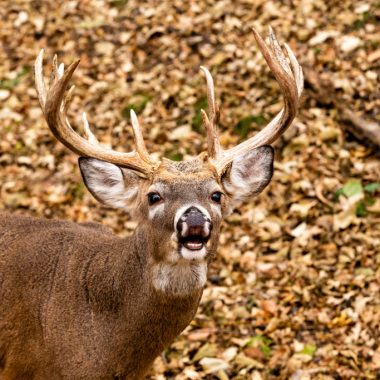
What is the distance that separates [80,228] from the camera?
649 cm

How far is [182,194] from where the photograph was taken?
5.38 metres

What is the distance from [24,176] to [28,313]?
4778 mm

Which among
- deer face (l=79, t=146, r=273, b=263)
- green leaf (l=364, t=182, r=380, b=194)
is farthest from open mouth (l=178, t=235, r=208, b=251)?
green leaf (l=364, t=182, r=380, b=194)

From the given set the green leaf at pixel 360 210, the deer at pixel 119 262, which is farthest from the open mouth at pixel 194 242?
the green leaf at pixel 360 210

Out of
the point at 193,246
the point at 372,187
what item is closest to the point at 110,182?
the point at 193,246

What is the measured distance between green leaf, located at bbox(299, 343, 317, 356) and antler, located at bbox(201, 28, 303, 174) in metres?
2.50

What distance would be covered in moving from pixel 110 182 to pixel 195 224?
1141 millimetres

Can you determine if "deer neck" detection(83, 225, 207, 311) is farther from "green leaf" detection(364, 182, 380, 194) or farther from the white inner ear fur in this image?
"green leaf" detection(364, 182, 380, 194)

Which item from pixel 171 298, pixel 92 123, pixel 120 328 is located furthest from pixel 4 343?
pixel 92 123

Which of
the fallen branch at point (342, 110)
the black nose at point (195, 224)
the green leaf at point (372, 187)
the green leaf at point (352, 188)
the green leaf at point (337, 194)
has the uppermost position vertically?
the black nose at point (195, 224)

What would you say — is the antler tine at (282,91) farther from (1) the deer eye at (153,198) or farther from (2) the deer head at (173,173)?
(1) the deer eye at (153,198)

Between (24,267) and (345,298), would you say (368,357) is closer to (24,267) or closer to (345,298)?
(345,298)

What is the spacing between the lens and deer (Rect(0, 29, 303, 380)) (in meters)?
5.49

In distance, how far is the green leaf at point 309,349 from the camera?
7664mm
